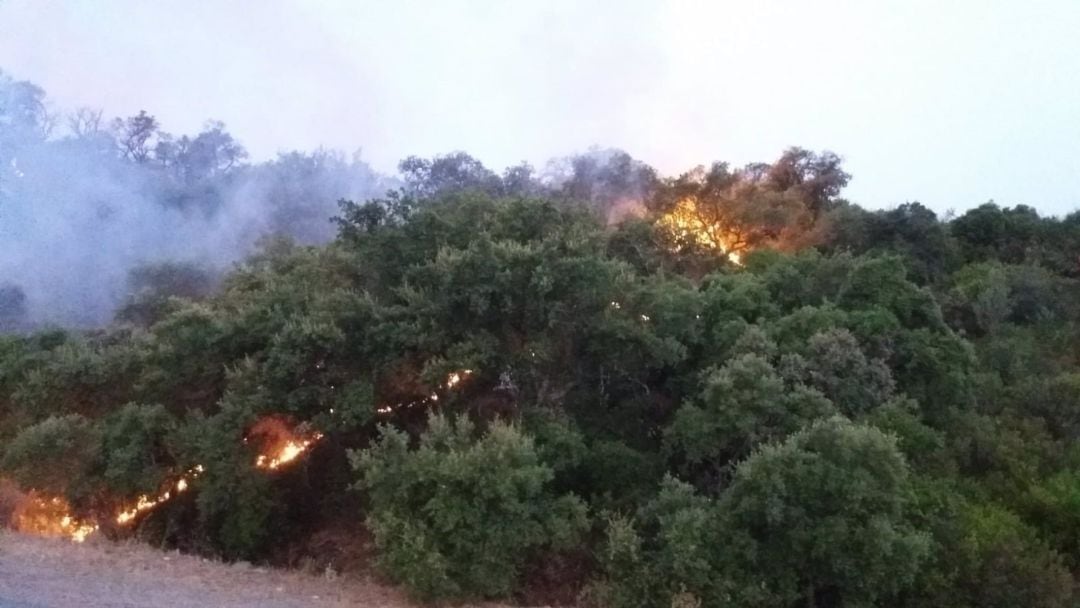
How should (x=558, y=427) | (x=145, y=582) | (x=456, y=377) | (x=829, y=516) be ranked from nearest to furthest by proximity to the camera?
1. (x=145, y=582)
2. (x=829, y=516)
3. (x=558, y=427)
4. (x=456, y=377)

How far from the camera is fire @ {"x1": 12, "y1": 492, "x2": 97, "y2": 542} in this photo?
58.6 ft

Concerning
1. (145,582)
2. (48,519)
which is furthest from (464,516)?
(48,519)

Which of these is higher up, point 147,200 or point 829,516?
point 147,200

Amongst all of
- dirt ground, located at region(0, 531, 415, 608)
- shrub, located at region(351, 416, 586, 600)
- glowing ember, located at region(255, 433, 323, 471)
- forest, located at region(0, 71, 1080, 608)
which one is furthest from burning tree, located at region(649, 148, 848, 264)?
dirt ground, located at region(0, 531, 415, 608)

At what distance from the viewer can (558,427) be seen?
15.7m

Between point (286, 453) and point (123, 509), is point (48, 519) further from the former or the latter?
point (286, 453)

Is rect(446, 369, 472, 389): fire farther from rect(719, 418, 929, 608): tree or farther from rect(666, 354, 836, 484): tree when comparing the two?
rect(719, 418, 929, 608): tree

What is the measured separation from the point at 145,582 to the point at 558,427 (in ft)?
21.6

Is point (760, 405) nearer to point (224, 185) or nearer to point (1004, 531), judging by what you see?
point (1004, 531)

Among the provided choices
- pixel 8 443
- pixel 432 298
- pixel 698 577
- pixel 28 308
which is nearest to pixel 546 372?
pixel 432 298

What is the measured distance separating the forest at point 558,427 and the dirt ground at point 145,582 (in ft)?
2.93

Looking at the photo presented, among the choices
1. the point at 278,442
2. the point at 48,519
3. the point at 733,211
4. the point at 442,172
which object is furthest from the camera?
the point at 442,172

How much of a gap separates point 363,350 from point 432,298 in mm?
1501

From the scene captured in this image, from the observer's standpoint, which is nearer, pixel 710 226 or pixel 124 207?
pixel 710 226
